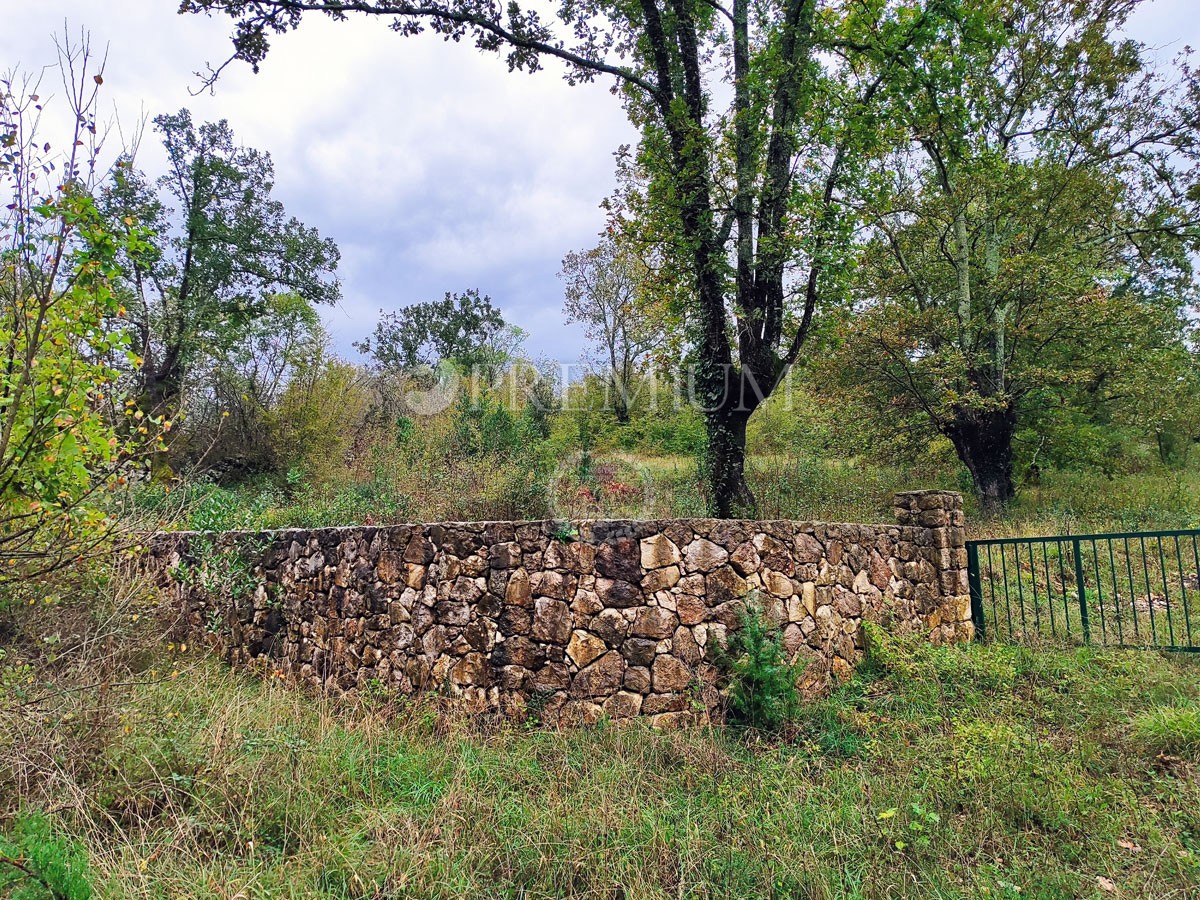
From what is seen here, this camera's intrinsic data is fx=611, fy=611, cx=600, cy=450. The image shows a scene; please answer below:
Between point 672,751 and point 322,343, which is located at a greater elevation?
point 322,343

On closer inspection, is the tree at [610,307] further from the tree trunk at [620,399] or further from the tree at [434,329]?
the tree at [434,329]

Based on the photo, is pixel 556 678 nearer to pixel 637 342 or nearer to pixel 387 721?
pixel 387 721

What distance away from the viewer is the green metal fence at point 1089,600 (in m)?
5.57

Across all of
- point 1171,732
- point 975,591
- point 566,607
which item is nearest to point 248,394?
point 566,607

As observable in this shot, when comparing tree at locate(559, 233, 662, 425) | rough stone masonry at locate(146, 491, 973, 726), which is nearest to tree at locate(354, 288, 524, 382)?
tree at locate(559, 233, 662, 425)

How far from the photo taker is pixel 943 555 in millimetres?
6656

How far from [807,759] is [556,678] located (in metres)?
1.84

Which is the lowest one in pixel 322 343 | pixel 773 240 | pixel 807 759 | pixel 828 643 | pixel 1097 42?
pixel 807 759

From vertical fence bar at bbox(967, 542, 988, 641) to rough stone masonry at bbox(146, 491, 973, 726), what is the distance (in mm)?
947

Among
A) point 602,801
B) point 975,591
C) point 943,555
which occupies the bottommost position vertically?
point 602,801

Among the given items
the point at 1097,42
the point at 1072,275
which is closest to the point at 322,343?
the point at 1072,275

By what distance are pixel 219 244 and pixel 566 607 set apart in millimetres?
21019

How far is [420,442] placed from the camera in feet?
41.2

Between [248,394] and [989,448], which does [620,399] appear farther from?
[989,448]
